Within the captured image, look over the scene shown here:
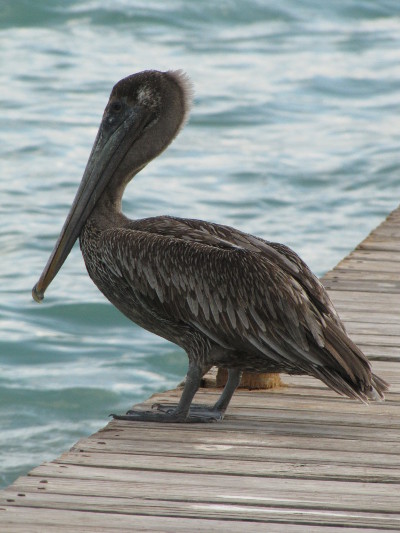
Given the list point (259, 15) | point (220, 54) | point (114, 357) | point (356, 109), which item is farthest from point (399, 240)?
point (259, 15)

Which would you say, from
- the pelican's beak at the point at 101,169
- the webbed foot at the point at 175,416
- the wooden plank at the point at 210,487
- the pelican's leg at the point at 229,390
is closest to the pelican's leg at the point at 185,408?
the webbed foot at the point at 175,416

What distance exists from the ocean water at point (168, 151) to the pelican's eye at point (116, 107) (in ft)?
7.66

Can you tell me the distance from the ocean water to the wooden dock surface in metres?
2.39

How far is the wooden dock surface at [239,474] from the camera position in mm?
3334

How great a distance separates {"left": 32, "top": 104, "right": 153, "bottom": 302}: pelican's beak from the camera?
4.95 m

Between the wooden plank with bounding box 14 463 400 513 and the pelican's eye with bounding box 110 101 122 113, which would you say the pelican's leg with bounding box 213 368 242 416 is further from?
the pelican's eye with bounding box 110 101 122 113

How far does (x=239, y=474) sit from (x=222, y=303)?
78 cm

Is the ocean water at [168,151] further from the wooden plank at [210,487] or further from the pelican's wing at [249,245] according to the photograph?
the wooden plank at [210,487]

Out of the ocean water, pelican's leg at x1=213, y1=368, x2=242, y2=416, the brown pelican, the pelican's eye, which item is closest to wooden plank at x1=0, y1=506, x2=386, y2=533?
Result: the brown pelican

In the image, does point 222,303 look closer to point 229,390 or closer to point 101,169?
point 229,390

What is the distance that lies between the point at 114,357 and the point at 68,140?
6039 millimetres

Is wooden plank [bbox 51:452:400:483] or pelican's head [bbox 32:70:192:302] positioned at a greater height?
pelican's head [bbox 32:70:192:302]

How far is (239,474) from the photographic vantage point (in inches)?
147

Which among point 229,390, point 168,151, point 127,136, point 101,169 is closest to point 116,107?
point 127,136
